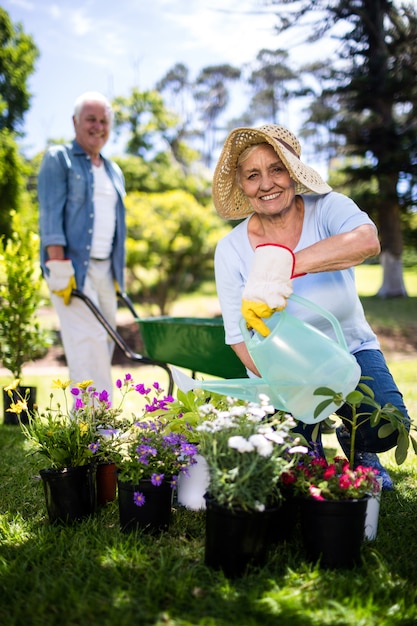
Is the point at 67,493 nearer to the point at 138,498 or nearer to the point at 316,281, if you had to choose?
the point at 138,498

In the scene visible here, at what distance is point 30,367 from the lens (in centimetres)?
689

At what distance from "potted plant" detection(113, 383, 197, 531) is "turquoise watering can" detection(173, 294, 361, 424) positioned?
1.08 ft

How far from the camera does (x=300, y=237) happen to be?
6.47ft

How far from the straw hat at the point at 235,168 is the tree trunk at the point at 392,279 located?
9.24 metres

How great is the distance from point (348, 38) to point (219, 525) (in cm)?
1011

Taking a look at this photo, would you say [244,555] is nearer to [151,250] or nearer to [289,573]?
[289,573]

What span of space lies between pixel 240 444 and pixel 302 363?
0.33m

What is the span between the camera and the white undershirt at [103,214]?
3.33 meters

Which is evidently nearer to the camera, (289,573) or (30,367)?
(289,573)

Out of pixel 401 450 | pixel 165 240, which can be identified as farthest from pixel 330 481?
pixel 165 240

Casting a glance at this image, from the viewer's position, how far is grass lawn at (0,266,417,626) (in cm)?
127

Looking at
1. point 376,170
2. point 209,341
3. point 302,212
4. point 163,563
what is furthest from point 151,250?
point 163,563

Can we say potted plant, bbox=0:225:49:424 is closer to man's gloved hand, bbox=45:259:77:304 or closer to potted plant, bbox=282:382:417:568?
man's gloved hand, bbox=45:259:77:304

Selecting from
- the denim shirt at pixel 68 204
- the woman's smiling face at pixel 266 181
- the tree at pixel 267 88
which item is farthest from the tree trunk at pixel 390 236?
the tree at pixel 267 88
